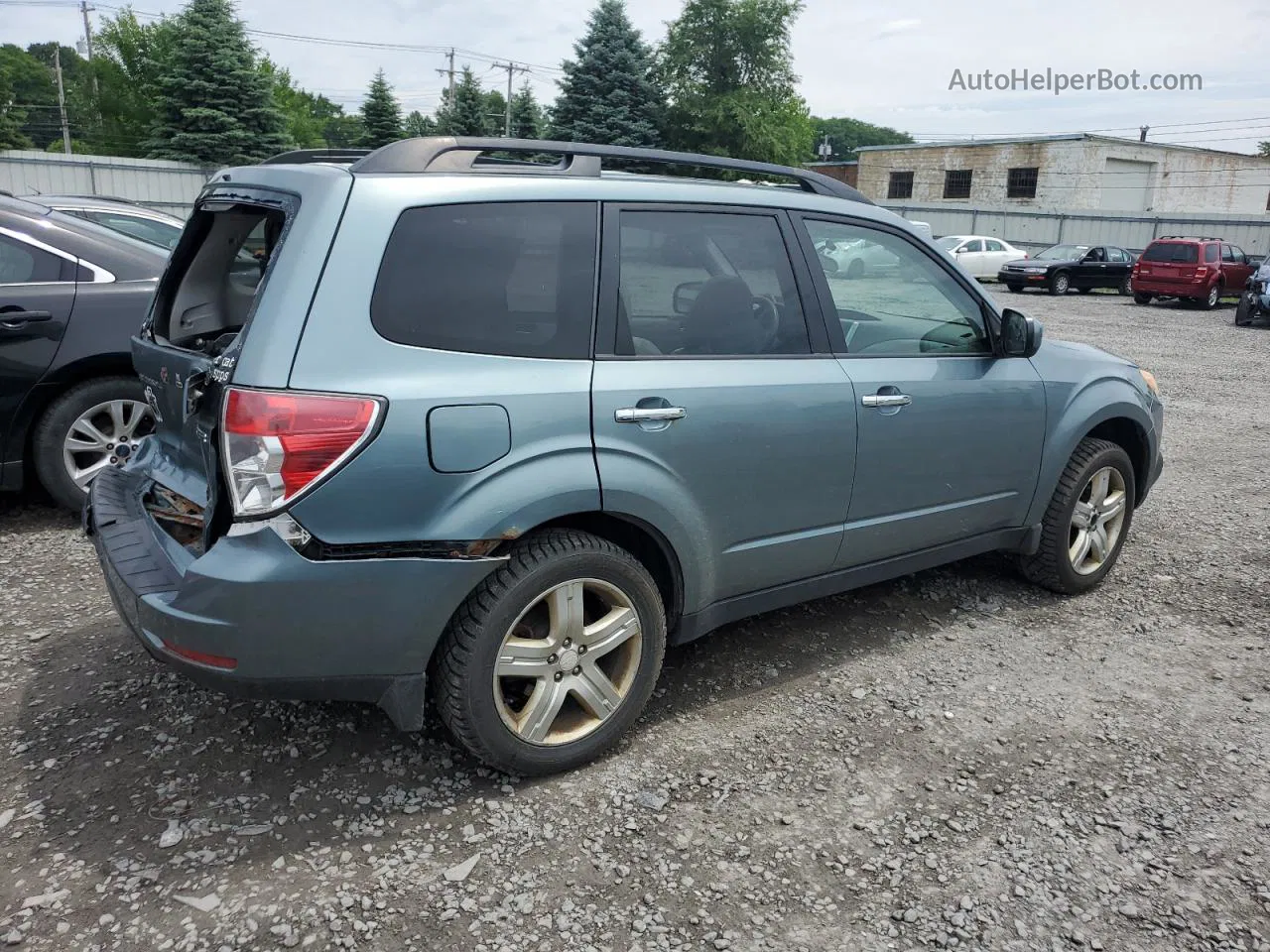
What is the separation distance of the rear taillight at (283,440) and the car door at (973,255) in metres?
28.6

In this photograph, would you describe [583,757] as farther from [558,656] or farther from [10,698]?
[10,698]

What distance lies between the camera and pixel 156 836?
279cm

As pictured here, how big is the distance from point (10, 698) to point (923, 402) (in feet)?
11.4

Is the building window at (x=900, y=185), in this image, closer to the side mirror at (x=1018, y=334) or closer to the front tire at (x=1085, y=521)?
the front tire at (x=1085, y=521)

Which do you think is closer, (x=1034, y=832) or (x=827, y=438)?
(x=1034, y=832)

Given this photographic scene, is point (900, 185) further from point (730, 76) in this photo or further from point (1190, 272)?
point (1190, 272)

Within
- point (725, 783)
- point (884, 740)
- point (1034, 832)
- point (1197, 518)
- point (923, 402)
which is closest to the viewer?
point (1034, 832)

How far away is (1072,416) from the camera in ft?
14.5

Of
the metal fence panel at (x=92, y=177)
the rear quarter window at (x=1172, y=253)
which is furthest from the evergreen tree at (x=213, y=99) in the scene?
the rear quarter window at (x=1172, y=253)

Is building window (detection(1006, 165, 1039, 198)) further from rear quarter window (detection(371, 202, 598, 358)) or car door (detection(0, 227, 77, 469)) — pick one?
rear quarter window (detection(371, 202, 598, 358))

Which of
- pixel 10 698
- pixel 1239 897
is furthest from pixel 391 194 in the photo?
pixel 1239 897

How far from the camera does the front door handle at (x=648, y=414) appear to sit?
3.01 meters

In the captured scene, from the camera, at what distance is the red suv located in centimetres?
2392

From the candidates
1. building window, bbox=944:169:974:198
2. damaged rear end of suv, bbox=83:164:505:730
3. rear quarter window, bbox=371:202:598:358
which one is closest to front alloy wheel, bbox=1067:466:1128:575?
rear quarter window, bbox=371:202:598:358
